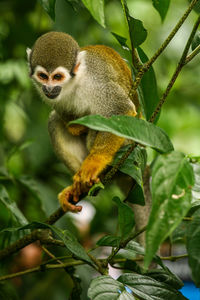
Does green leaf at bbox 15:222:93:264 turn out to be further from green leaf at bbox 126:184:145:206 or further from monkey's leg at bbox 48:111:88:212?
monkey's leg at bbox 48:111:88:212

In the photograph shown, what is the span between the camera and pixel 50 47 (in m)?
2.43

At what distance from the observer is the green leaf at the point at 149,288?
4.69 ft

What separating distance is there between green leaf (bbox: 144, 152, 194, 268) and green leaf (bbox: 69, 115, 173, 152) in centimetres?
11

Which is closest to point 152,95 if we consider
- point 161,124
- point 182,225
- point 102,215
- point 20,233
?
point 182,225

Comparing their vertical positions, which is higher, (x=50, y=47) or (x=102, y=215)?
(x=50, y=47)

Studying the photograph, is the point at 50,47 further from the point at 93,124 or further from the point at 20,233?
the point at 93,124

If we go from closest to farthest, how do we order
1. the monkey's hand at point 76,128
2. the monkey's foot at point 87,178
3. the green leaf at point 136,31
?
1. the green leaf at point 136,31
2. the monkey's foot at point 87,178
3. the monkey's hand at point 76,128

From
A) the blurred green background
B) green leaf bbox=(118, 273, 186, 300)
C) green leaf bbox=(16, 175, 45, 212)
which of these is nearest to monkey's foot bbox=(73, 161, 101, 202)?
green leaf bbox=(16, 175, 45, 212)

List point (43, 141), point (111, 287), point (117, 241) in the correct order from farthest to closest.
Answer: point (43, 141)
point (117, 241)
point (111, 287)

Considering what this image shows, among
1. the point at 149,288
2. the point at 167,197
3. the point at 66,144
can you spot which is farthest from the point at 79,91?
the point at 167,197

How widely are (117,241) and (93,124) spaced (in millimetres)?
662

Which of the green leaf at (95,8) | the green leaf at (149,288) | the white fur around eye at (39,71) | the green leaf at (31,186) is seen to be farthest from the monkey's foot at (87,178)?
the green leaf at (95,8)

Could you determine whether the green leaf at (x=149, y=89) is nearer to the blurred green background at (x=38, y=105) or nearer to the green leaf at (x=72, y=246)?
the green leaf at (x=72, y=246)

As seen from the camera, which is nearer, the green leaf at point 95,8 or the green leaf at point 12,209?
the green leaf at point 95,8
